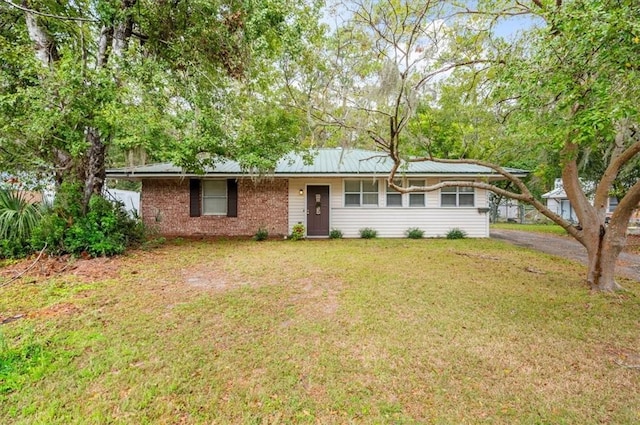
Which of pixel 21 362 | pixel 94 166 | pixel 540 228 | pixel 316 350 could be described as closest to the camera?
pixel 21 362

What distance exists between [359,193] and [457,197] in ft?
13.0

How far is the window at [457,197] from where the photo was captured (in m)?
12.1

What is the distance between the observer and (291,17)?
716 cm

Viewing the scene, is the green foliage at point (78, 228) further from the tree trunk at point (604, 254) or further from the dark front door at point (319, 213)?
the tree trunk at point (604, 254)

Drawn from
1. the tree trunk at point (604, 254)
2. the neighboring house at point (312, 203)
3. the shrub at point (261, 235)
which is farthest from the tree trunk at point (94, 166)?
the tree trunk at point (604, 254)

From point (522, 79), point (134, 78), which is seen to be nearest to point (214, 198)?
point (134, 78)

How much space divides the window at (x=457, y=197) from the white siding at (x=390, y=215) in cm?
18

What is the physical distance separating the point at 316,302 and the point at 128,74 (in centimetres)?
651

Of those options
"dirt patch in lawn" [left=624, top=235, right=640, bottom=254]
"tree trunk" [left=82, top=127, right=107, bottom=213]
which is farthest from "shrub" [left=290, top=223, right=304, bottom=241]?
"dirt patch in lawn" [left=624, top=235, right=640, bottom=254]

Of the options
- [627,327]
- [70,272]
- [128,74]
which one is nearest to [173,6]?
[128,74]

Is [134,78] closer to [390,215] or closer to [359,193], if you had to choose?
[359,193]

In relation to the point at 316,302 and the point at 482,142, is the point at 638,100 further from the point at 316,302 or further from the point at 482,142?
the point at 482,142

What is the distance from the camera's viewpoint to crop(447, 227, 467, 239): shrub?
1182cm

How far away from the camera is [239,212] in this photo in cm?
1170
